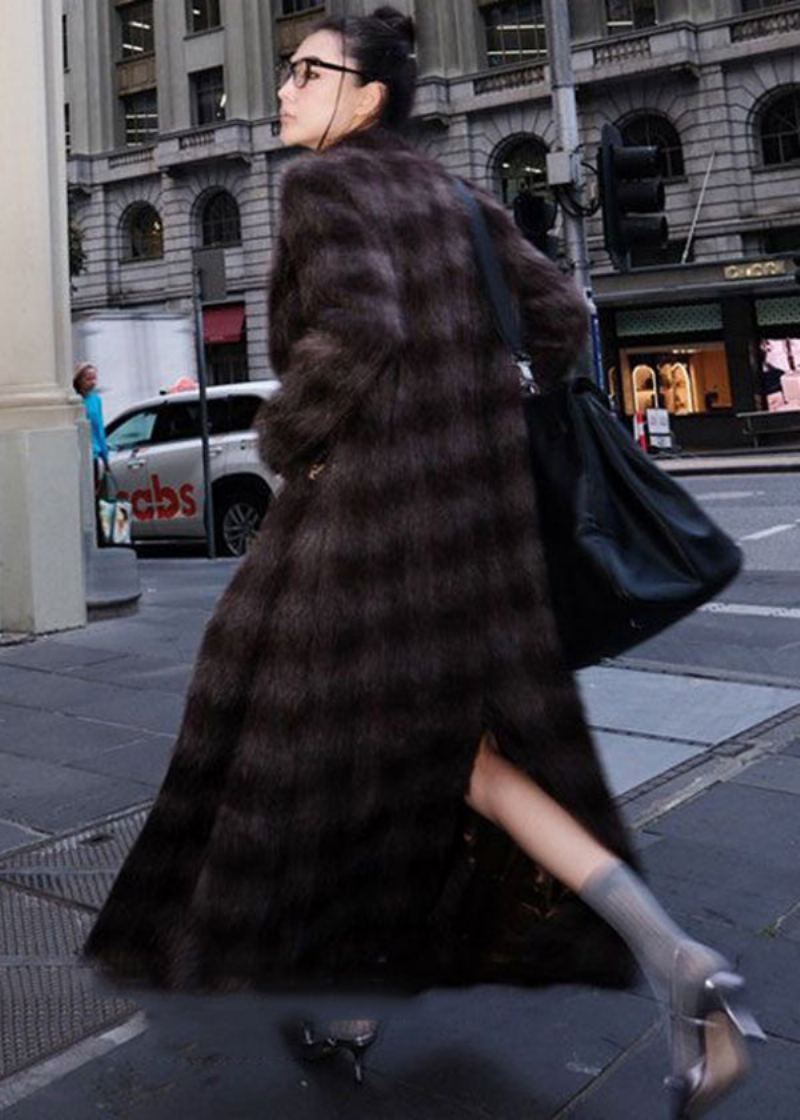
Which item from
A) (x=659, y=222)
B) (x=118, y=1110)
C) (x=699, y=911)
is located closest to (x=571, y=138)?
(x=659, y=222)

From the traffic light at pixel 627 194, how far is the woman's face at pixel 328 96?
5.45 metres

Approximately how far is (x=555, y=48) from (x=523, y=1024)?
14.4 metres

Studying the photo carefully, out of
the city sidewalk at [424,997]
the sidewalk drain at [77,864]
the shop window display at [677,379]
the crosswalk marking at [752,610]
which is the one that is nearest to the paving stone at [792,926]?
the city sidewalk at [424,997]

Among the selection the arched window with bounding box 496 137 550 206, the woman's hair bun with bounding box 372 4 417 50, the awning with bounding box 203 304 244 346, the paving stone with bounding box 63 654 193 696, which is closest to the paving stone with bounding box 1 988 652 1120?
the woman's hair bun with bounding box 372 4 417 50

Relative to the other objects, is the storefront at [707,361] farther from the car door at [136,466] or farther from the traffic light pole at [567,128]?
the car door at [136,466]

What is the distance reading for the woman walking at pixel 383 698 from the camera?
6.40 ft

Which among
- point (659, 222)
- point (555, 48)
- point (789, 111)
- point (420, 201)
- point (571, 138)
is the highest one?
point (789, 111)

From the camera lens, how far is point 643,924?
1872 millimetres

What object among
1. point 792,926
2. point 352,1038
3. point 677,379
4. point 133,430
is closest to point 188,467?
point 133,430

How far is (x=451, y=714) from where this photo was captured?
1.99 meters

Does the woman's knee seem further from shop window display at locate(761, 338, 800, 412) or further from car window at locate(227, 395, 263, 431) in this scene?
shop window display at locate(761, 338, 800, 412)

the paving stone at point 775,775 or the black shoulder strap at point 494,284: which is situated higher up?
the black shoulder strap at point 494,284

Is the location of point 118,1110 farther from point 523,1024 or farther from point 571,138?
point 571,138

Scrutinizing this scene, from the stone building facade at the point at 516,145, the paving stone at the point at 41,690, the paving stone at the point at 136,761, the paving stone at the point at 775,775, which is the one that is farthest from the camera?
the stone building facade at the point at 516,145
